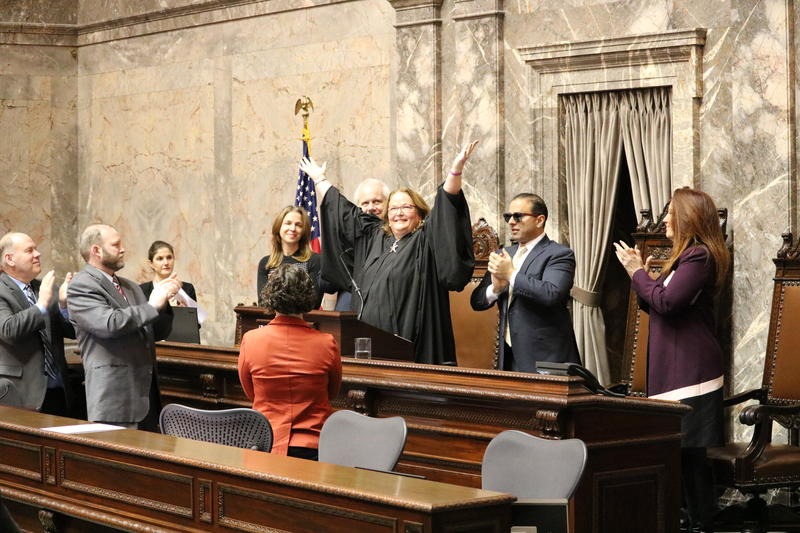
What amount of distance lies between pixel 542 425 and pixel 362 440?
90 cm

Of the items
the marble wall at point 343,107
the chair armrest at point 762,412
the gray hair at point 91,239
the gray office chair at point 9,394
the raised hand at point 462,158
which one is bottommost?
the chair armrest at point 762,412

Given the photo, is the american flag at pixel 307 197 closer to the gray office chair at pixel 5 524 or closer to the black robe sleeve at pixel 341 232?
the black robe sleeve at pixel 341 232

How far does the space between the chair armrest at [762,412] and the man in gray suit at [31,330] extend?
342cm

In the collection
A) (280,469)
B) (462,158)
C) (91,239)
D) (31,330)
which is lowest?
(280,469)

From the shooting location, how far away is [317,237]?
930cm

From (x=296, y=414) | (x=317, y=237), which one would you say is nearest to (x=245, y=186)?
(x=317, y=237)

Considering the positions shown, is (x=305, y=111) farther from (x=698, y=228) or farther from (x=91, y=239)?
(x=698, y=228)

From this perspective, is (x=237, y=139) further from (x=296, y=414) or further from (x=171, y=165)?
(x=296, y=414)

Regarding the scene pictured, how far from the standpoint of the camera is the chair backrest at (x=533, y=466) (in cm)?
378

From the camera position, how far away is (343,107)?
32.2 feet

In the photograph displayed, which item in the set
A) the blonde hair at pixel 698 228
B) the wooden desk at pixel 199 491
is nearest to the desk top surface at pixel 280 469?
the wooden desk at pixel 199 491

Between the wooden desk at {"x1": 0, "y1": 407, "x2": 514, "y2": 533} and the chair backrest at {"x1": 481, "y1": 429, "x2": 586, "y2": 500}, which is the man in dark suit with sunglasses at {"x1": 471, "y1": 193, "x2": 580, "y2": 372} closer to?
the chair backrest at {"x1": 481, "y1": 429, "x2": 586, "y2": 500}

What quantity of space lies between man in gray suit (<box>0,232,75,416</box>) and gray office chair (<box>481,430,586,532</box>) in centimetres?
296

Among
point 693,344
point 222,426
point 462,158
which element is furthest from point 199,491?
point 693,344
